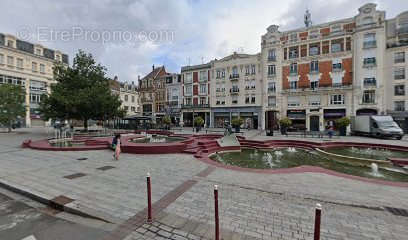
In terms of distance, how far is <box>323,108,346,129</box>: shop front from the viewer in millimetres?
29828

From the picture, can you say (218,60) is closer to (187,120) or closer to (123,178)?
(187,120)

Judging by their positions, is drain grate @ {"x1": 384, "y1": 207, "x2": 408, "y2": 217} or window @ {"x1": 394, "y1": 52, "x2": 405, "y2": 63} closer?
drain grate @ {"x1": 384, "y1": 207, "x2": 408, "y2": 217}

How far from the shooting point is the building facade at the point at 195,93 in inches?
1640

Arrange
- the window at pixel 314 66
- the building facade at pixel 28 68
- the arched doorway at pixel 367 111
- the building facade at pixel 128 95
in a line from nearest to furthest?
the arched doorway at pixel 367 111
the window at pixel 314 66
the building facade at pixel 28 68
the building facade at pixel 128 95

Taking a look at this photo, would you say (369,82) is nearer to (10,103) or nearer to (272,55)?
(272,55)

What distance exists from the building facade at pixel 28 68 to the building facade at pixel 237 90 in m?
33.9

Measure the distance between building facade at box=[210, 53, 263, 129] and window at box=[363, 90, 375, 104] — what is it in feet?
52.8

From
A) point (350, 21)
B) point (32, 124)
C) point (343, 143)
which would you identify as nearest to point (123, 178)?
point (343, 143)

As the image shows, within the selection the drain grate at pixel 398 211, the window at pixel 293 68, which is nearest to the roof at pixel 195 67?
the window at pixel 293 68

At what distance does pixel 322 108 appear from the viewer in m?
30.8

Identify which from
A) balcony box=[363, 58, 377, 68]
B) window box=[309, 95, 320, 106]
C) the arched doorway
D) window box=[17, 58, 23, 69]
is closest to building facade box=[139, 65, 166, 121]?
window box=[17, 58, 23, 69]

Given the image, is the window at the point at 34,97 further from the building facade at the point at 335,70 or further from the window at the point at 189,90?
the building facade at the point at 335,70

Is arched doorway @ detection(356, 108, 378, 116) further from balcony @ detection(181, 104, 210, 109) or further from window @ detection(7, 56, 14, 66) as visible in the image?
window @ detection(7, 56, 14, 66)

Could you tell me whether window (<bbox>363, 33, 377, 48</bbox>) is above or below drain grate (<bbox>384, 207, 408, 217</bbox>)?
above
